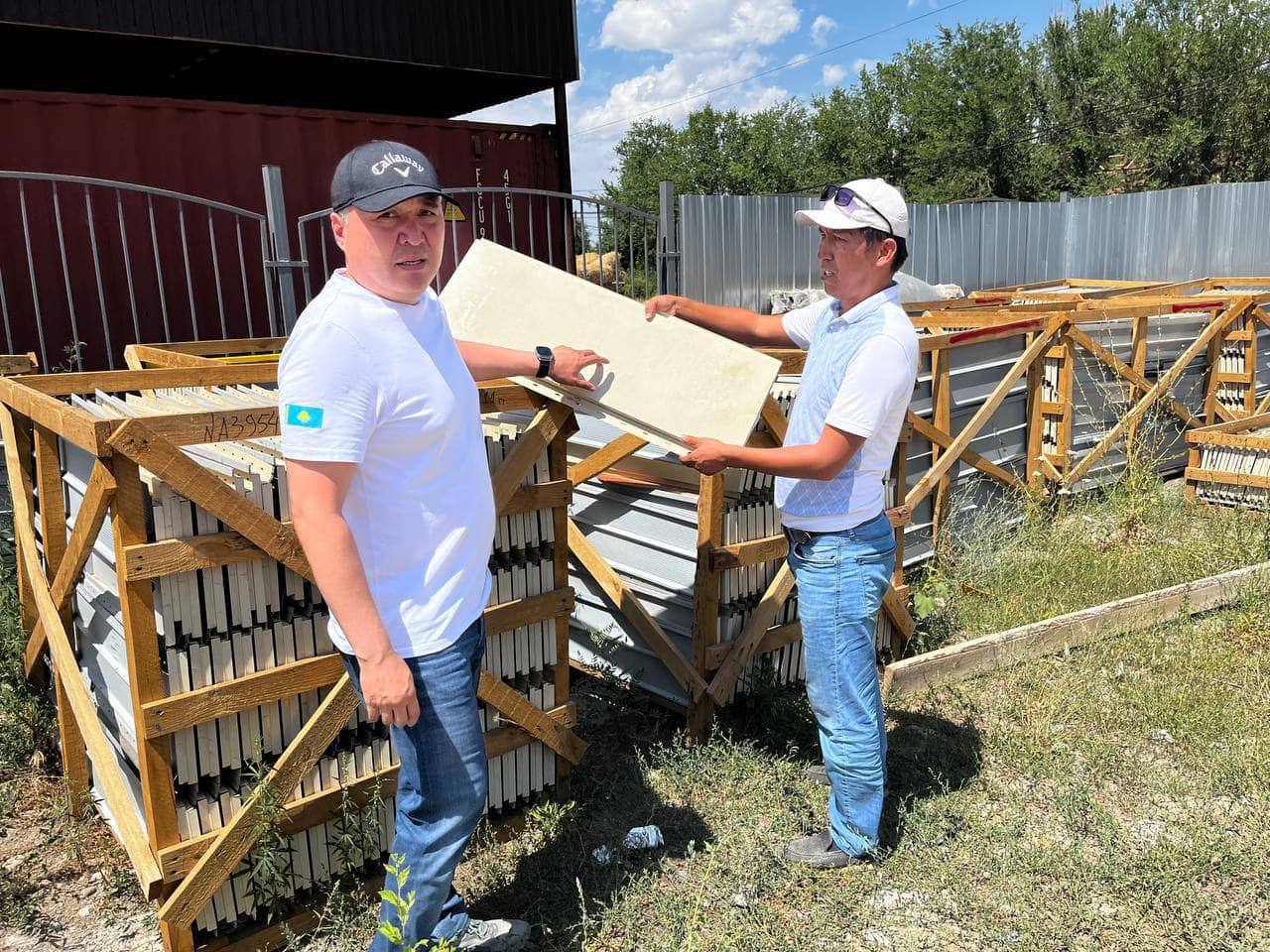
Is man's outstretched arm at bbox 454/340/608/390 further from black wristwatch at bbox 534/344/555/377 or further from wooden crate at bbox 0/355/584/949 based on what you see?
wooden crate at bbox 0/355/584/949

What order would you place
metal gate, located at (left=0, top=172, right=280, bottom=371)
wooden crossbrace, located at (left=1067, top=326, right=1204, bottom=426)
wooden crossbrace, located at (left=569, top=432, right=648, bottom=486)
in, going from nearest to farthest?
wooden crossbrace, located at (left=569, top=432, right=648, bottom=486) → wooden crossbrace, located at (left=1067, top=326, right=1204, bottom=426) → metal gate, located at (left=0, top=172, right=280, bottom=371)

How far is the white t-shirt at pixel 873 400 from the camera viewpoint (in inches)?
106

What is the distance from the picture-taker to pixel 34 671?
3838mm

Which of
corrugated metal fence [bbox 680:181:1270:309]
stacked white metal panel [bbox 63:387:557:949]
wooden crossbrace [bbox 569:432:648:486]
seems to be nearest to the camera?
stacked white metal panel [bbox 63:387:557:949]

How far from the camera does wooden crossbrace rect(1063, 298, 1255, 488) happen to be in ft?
22.0

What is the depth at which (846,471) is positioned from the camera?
2.87 metres

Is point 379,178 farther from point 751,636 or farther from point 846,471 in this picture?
point 751,636

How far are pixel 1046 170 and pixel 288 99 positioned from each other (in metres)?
34.7

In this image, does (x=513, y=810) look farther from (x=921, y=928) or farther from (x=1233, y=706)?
(x=1233, y=706)

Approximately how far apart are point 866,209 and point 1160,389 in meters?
5.73

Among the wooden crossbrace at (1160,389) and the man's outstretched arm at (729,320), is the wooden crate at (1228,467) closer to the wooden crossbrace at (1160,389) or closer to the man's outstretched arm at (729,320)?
the wooden crossbrace at (1160,389)

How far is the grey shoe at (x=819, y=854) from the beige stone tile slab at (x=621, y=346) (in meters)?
1.41

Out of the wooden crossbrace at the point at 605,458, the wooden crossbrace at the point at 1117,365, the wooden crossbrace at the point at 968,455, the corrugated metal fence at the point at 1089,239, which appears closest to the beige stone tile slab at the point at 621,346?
the wooden crossbrace at the point at 605,458

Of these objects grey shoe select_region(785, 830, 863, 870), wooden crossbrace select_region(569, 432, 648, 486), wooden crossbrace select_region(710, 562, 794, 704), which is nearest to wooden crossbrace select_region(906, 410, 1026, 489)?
wooden crossbrace select_region(710, 562, 794, 704)
